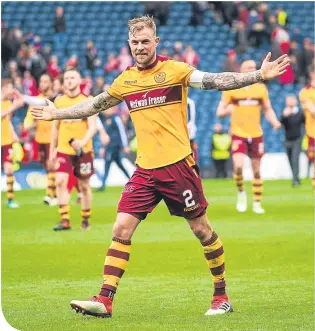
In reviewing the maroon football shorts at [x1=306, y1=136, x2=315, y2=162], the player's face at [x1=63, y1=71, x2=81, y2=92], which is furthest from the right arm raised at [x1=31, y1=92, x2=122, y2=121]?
the maroon football shorts at [x1=306, y1=136, x2=315, y2=162]

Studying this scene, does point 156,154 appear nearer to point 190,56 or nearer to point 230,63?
point 190,56

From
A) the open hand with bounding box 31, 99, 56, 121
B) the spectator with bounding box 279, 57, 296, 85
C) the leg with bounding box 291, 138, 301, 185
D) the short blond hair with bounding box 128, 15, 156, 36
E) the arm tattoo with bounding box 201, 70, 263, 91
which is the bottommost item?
the leg with bounding box 291, 138, 301, 185

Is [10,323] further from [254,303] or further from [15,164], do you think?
[15,164]

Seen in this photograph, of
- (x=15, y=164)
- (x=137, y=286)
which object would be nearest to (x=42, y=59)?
(x=15, y=164)

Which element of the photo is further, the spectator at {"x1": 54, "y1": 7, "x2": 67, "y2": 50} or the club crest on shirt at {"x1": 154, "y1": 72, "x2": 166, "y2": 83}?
the spectator at {"x1": 54, "y1": 7, "x2": 67, "y2": 50}

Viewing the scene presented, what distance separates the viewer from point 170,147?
8.11m

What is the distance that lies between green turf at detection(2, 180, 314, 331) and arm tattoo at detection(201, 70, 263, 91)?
5.80 ft

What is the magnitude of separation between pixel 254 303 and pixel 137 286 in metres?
1.50

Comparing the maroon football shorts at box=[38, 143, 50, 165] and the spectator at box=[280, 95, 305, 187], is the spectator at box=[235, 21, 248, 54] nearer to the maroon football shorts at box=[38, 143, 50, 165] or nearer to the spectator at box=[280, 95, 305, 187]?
the spectator at box=[280, 95, 305, 187]

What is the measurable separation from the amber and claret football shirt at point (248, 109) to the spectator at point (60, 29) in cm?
1697

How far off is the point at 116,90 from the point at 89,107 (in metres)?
0.32

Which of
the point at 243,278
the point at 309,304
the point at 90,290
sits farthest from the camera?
the point at 243,278

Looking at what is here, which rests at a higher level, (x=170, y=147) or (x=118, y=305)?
(x=170, y=147)

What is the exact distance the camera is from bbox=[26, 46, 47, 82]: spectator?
3034 cm
